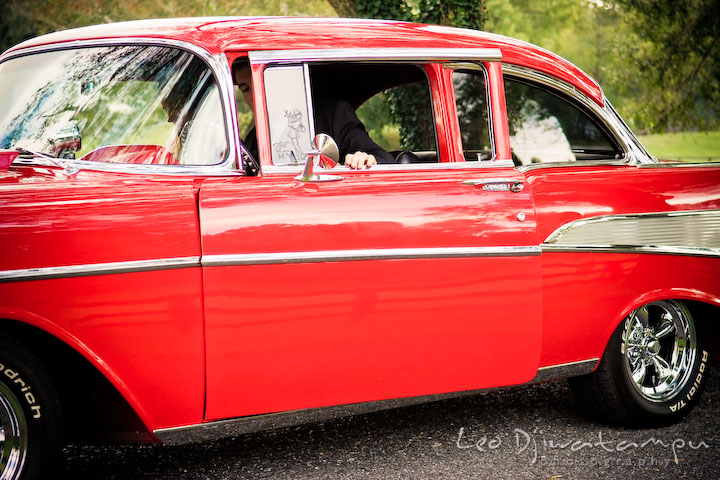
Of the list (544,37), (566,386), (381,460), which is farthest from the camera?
(544,37)

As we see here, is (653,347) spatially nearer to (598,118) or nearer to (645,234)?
(645,234)

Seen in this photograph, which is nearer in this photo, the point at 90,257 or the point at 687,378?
the point at 90,257

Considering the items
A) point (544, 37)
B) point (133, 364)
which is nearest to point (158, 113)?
point (133, 364)

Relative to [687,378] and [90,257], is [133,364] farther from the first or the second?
[687,378]

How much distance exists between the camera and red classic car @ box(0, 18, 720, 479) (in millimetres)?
2924

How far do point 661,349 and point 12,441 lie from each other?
10.6 ft

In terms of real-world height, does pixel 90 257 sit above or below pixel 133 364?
above

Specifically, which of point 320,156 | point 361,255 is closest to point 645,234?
point 361,255

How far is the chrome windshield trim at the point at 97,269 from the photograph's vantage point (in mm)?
2779

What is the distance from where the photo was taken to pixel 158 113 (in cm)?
338

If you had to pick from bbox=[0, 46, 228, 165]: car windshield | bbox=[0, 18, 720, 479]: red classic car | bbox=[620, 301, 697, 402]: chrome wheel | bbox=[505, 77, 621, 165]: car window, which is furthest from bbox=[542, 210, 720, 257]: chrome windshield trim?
bbox=[0, 46, 228, 165]: car windshield

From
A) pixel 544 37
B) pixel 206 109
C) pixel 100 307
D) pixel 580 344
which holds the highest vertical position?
pixel 544 37

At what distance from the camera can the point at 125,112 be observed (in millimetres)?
3381

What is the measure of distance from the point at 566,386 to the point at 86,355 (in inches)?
124
